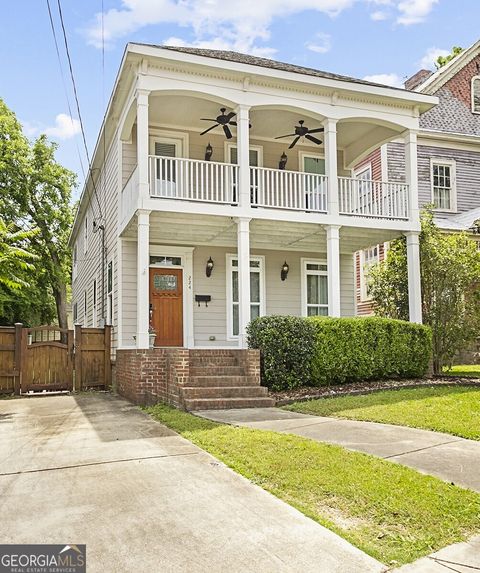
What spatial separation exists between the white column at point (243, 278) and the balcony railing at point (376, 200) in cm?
275

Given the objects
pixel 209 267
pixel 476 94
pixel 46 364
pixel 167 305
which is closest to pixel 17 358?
pixel 46 364

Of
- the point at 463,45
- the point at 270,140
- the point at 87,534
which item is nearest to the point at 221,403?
the point at 87,534

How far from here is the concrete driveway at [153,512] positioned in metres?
2.99

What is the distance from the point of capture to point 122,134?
12750 mm

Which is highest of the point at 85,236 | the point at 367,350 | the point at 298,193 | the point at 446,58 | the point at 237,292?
the point at 446,58

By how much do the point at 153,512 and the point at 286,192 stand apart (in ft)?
31.3

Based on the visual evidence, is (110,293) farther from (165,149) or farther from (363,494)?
(363,494)

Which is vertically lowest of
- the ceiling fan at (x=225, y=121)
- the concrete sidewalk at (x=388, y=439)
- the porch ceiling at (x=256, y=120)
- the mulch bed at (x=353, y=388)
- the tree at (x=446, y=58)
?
the concrete sidewalk at (x=388, y=439)

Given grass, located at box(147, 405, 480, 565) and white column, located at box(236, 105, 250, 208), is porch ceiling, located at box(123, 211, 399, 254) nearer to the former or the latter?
white column, located at box(236, 105, 250, 208)

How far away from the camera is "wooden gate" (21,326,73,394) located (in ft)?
38.9

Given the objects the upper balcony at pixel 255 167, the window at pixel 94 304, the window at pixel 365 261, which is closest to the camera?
the upper balcony at pixel 255 167

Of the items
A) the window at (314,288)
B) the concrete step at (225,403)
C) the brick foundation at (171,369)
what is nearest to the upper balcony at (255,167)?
the window at (314,288)

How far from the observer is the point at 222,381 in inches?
364

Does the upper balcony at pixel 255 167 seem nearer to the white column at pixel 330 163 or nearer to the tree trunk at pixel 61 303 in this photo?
the white column at pixel 330 163
